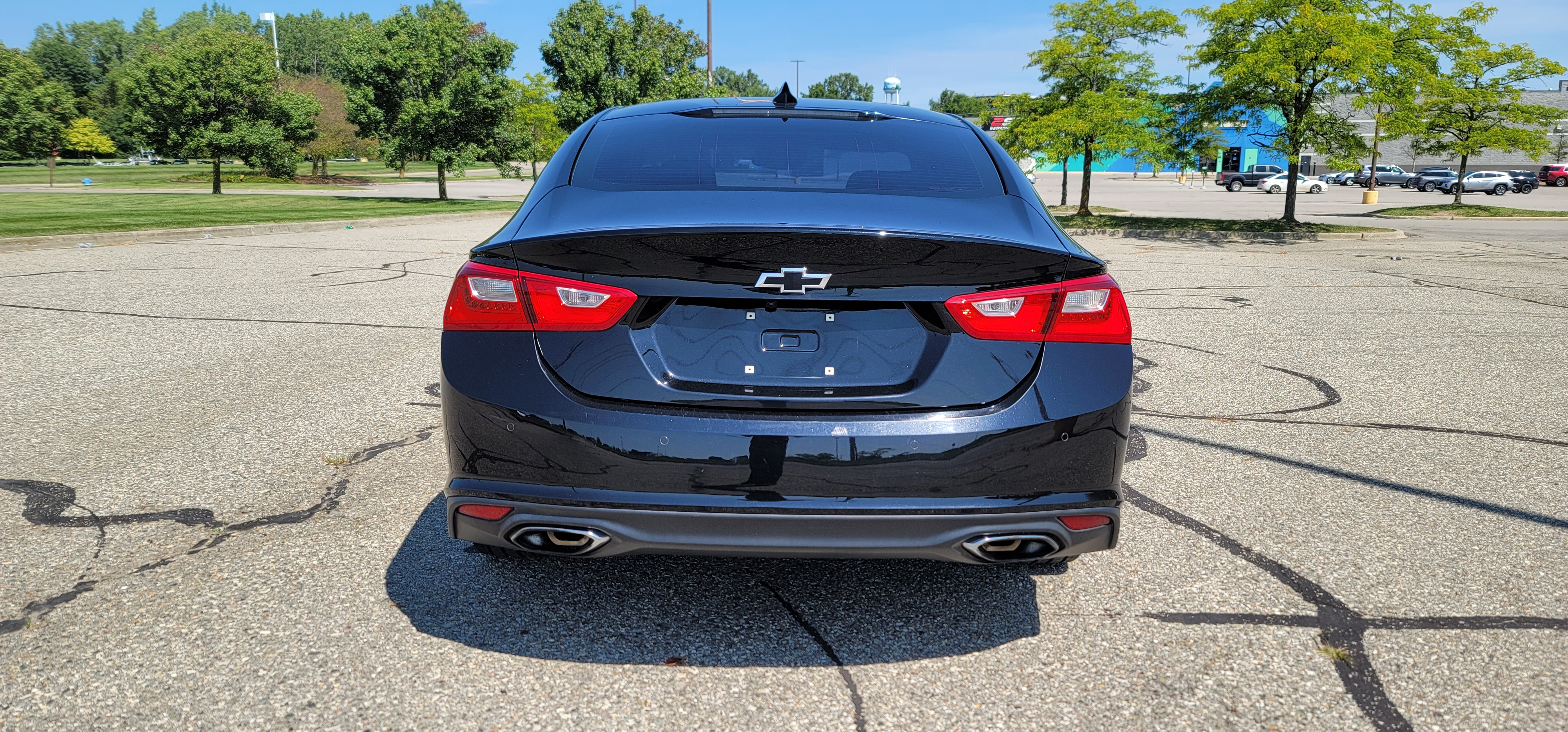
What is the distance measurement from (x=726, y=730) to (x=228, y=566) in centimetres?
192

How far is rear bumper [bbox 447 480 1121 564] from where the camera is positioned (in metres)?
2.51

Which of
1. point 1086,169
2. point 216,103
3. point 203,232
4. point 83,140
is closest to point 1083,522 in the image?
point 203,232

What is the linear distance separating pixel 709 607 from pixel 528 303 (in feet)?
3.65

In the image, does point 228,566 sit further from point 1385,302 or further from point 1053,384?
point 1385,302

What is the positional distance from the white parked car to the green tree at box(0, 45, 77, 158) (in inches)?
2551

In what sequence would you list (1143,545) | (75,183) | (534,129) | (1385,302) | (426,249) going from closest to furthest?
1. (1143,545)
2. (1385,302)
3. (426,249)
4. (75,183)
5. (534,129)

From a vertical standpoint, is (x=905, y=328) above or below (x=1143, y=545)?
above

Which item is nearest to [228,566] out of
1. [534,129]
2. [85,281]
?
[85,281]

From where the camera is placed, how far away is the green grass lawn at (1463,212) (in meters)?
30.9

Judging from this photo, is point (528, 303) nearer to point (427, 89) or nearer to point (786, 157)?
point (786, 157)

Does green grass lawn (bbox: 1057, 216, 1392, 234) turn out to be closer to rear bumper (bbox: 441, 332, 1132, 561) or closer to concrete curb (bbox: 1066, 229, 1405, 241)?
concrete curb (bbox: 1066, 229, 1405, 241)

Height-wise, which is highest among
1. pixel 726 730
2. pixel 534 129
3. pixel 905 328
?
pixel 534 129

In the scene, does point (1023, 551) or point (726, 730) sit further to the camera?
point (1023, 551)

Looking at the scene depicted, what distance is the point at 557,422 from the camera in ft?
8.32
